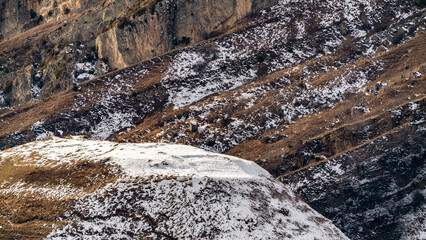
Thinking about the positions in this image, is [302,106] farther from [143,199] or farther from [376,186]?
[143,199]

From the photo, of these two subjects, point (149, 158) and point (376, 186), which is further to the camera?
point (376, 186)

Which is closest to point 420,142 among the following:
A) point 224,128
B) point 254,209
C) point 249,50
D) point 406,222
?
point 406,222

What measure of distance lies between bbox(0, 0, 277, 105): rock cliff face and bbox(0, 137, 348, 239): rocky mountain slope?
40365 mm

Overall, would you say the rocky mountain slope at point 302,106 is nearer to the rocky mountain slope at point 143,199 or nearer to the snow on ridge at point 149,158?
the snow on ridge at point 149,158

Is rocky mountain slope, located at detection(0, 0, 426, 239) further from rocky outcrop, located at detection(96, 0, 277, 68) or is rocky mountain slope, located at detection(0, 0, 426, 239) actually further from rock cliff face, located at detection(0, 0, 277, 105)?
rock cliff face, located at detection(0, 0, 277, 105)

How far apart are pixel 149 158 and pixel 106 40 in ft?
155

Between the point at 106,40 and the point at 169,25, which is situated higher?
the point at 169,25

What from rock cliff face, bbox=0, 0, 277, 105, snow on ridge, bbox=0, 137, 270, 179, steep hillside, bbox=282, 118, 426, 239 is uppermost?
rock cliff face, bbox=0, 0, 277, 105

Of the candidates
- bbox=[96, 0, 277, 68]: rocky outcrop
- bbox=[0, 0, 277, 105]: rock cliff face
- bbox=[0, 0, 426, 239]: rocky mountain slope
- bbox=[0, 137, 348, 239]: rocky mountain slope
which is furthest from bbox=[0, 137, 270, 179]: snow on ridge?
bbox=[0, 0, 277, 105]: rock cliff face

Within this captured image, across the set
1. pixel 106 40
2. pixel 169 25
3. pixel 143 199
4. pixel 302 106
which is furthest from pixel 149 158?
pixel 106 40

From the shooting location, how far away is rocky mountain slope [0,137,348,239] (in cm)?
2572

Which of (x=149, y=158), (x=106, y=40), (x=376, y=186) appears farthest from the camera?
(x=106, y=40)

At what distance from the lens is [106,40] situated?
7350 cm

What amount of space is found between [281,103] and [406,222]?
67.7 ft
